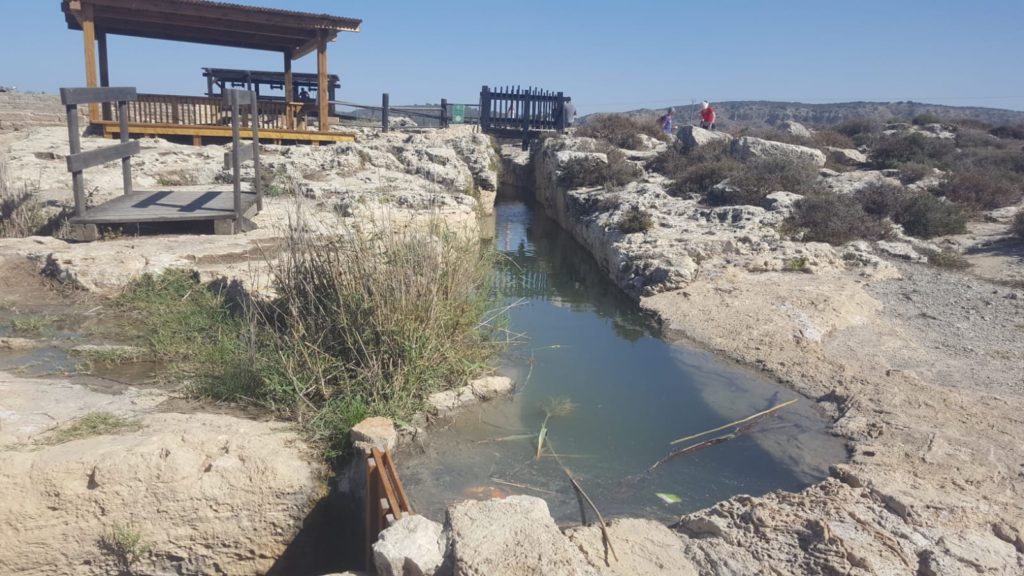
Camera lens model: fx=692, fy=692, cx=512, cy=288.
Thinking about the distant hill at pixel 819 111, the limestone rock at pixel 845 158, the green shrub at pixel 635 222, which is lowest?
the green shrub at pixel 635 222

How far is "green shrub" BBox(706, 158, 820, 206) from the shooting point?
40.7ft

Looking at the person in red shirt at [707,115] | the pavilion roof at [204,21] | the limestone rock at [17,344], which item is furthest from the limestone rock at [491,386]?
the person in red shirt at [707,115]

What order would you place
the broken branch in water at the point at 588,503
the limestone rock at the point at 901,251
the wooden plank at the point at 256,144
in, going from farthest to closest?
the limestone rock at the point at 901,251
the wooden plank at the point at 256,144
the broken branch in water at the point at 588,503

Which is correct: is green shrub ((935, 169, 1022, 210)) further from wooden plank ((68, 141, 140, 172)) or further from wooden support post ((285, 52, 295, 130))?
wooden support post ((285, 52, 295, 130))

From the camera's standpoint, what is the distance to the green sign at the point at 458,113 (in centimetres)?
2577

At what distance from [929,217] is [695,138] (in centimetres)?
706

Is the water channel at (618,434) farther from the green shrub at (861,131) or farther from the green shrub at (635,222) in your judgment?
the green shrub at (861,131)

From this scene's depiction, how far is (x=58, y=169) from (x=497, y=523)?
1041 centimetres

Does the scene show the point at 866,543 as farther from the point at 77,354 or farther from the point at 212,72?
the point at 212,72

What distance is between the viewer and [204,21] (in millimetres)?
14805

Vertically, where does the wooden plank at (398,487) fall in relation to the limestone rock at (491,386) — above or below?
above

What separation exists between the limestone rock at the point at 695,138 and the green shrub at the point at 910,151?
357 cm

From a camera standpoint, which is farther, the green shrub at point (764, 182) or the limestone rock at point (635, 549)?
the green shrub at point (764, 182)

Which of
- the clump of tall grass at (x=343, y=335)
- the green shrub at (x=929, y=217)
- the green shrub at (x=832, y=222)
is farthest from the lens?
the green shrub at (x=929, y=217)
